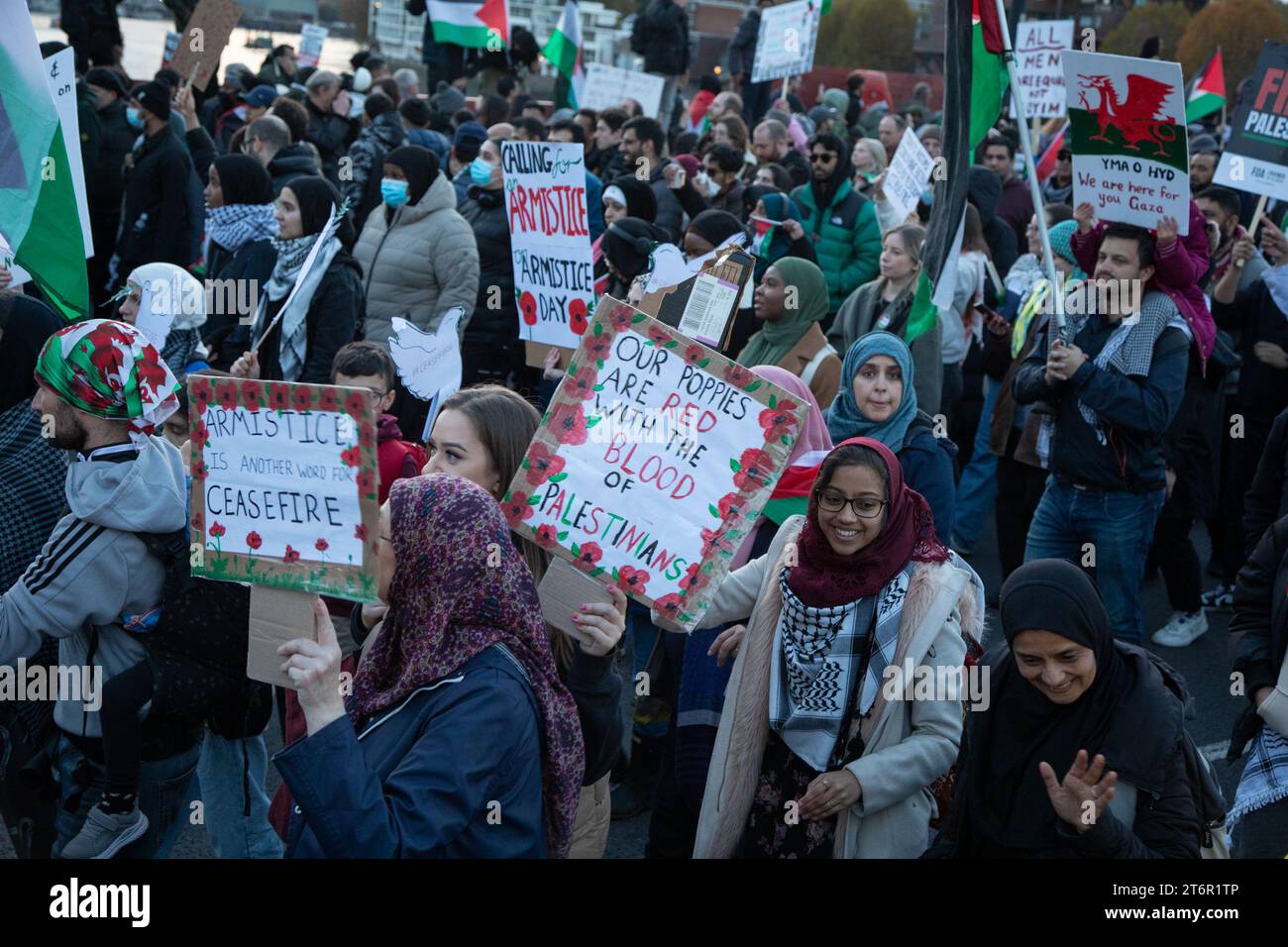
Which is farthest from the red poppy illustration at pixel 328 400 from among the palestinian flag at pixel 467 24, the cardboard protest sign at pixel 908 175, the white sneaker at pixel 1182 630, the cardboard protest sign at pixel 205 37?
the palestinian flag at pixel 467 24

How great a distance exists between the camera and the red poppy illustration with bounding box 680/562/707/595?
3162 mm

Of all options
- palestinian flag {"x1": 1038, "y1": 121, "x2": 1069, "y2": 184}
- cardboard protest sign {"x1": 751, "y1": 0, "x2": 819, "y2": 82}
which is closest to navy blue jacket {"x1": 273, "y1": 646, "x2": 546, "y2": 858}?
palestinian flag {"x1": 1038, "y1": 121, "x2": 1069, "y2": 184}

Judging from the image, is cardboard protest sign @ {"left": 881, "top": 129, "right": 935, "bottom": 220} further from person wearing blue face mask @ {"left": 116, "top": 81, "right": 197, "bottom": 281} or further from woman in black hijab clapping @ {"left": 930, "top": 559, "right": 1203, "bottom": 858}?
woman in black hijab clapping @ {"left": 930, "top": 559, "right": 1203, "bottom": 858}

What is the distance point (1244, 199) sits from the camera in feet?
35.8

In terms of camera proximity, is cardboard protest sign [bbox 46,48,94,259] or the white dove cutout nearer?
cardboard protest sign [bbox 46,48,94,259]

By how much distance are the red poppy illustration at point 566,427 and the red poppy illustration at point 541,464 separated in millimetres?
44

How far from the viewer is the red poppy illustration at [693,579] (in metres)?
3.16

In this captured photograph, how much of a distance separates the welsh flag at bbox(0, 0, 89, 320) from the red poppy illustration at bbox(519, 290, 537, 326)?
2.40 m

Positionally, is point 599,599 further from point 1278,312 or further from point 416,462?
point 1278,312

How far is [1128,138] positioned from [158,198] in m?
6.14

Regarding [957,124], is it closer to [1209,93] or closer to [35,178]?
[35,178]

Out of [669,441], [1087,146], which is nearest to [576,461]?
[669,441]

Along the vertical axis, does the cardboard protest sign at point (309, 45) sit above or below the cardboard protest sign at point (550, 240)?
above

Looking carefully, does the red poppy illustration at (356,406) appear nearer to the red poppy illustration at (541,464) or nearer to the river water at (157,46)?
the red poppy illustration at (541,464)
